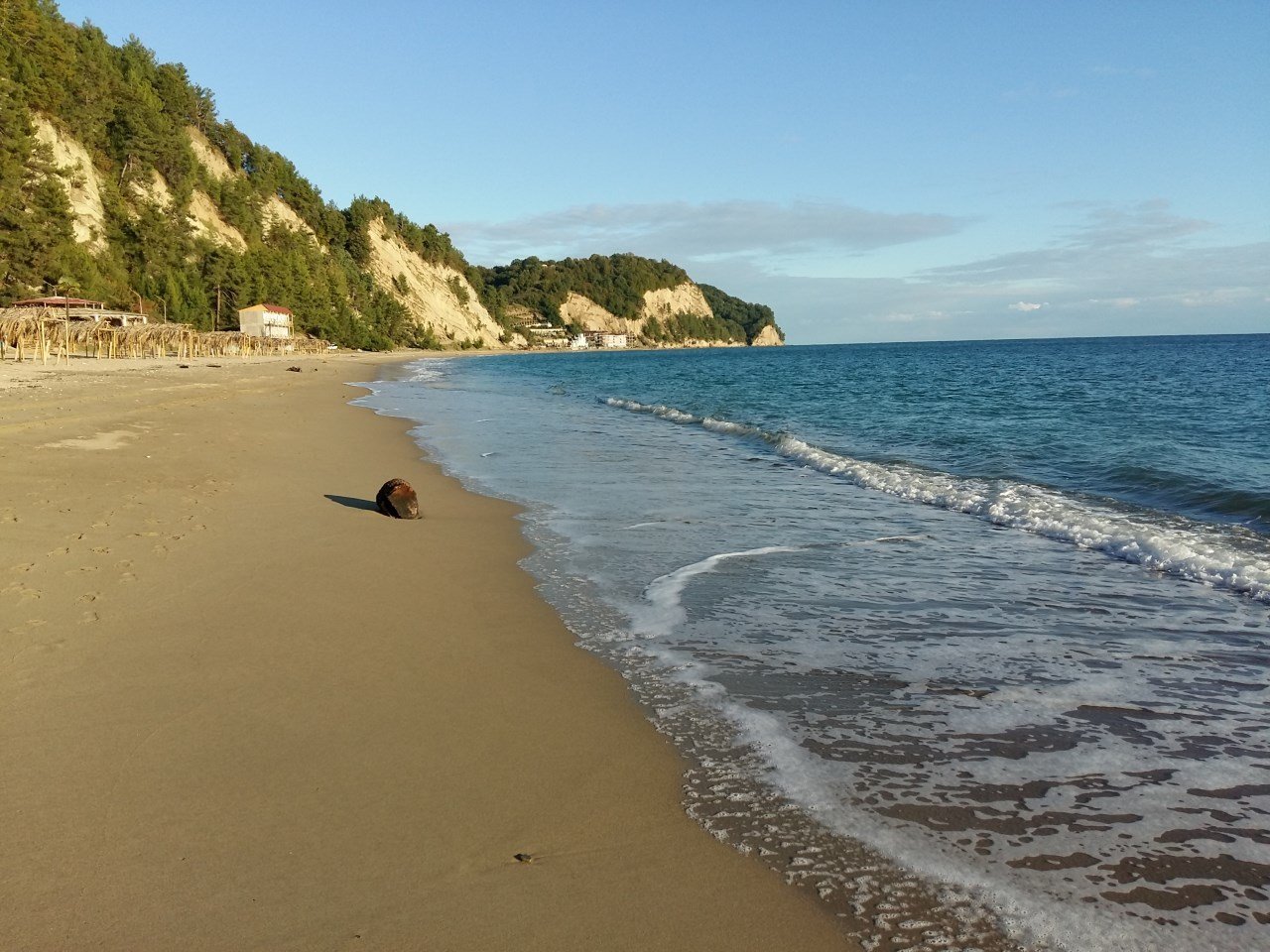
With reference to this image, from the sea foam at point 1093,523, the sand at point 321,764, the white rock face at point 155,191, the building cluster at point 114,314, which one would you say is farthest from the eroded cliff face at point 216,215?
the sand at point 321,764

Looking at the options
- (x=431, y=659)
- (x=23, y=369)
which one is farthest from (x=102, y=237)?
(x=431, y=659)

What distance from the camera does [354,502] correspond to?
10.1m

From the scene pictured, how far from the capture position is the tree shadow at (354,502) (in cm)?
980

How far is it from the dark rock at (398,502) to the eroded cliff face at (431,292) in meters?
108

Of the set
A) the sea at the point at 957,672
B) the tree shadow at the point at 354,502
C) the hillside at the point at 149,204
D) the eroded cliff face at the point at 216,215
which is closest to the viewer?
the sea at the point at 957,672

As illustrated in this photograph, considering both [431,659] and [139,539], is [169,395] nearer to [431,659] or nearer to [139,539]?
[139,539]

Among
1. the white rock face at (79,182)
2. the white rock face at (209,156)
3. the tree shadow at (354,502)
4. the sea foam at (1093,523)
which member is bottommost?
the sea foam at (1093,523)

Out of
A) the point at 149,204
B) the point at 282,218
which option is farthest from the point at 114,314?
the point at 282,218

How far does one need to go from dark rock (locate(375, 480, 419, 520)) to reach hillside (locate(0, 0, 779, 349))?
1848 inches

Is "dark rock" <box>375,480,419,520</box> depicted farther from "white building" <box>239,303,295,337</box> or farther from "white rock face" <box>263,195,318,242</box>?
"white rock face" <box>263,195,318,242</box>

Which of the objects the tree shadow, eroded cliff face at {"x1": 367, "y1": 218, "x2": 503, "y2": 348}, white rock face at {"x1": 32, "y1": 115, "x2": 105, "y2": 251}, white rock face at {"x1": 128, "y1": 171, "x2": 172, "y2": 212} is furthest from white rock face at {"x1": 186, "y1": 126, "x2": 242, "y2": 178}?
the tree shadow

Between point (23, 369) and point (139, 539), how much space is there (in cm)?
2858

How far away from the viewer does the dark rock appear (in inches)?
370

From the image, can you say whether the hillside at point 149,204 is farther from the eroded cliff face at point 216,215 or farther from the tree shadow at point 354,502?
the tree shadow at point 354,502
